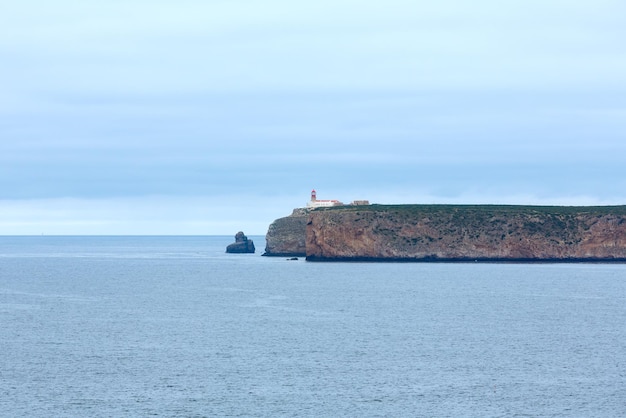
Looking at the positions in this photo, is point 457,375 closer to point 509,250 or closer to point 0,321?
point 0,321

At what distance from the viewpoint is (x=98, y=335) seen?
81.5 metres

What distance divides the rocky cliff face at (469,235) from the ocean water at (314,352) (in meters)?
55.3

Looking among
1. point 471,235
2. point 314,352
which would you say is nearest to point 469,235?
point 471,235

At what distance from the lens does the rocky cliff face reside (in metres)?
186

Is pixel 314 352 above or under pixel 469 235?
under

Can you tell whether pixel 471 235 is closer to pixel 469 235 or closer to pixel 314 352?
pixel 469 235

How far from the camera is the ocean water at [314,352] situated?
55188mm

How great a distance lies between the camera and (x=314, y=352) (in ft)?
237

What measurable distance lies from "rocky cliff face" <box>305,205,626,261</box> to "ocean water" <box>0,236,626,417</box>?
55320 millimetres

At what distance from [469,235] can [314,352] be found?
120807 mm

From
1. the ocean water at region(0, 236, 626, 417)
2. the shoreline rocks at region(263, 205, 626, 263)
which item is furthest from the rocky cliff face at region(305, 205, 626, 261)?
the ocean water at region(0, 236, 626, 417)

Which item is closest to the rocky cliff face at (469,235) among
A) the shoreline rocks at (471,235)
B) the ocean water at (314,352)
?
the shoreline rocks at (471,235)

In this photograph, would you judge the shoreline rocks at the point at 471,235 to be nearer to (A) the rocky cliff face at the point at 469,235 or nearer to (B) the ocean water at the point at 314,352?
(A) the rocky cliff face at the point at 469,235

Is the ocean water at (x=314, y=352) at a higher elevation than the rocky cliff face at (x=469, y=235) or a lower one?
lower
